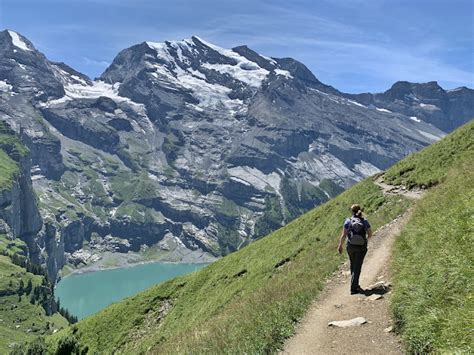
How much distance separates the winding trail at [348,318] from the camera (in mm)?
14625

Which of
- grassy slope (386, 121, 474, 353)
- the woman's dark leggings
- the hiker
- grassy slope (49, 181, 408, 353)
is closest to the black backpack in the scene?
the hiker

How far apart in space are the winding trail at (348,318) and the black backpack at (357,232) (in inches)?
82.8

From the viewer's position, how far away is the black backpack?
20816 millimetres

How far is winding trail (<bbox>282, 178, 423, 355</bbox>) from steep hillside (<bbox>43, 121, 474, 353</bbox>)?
0.63 metres

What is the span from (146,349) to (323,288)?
60.8 ft

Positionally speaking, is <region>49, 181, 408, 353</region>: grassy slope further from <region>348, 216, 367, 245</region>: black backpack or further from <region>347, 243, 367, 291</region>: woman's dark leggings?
<region>348, 216, 367, 245</region>: black backpack

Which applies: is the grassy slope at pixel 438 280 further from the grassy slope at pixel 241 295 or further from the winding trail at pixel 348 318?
the grassy slope at pixel 241 295

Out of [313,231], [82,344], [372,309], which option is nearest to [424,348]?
[372,309]

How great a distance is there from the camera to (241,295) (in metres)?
36.9

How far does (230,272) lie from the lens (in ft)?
160

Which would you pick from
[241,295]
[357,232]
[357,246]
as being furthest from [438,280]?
[241,295]

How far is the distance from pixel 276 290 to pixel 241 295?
11.9m

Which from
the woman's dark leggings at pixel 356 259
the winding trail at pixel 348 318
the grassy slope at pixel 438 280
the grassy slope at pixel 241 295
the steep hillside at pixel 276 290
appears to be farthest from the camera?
the woman's dark leggings at pixel 356 259

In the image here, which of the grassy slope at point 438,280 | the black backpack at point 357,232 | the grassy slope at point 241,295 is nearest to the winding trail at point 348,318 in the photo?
the grassy slope at point 241,295
